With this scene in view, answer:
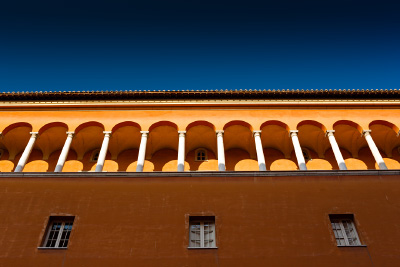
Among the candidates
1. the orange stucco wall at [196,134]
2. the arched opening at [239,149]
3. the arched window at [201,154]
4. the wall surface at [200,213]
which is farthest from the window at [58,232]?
the arched opening at [239,149]

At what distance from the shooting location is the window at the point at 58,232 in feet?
36.0

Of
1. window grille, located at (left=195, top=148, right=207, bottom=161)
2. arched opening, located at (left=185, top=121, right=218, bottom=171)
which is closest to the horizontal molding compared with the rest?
arched opening, located at (left=185, top=121, right=218, bottom=171)

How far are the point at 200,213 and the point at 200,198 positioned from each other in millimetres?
603

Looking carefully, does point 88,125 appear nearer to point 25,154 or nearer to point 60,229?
point 25,154

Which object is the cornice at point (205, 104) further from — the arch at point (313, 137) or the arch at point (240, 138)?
the arch at point (240, 138)

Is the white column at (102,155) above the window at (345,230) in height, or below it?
above

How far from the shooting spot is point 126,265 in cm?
1029

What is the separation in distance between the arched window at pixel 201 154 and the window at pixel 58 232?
29.9 ft

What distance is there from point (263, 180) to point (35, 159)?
1302 centimetres

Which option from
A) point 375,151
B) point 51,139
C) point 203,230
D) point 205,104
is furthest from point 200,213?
point 51,139

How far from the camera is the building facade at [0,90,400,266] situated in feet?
34.7

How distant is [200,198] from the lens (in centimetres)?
1215

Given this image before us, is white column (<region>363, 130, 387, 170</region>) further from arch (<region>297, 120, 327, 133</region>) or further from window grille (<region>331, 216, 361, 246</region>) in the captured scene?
window grille (<region>331, 216, 361, 246</region>)

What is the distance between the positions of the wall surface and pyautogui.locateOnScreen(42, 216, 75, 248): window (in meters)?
0.21
